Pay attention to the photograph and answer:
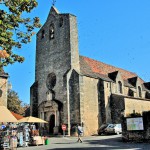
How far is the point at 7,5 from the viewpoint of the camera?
12.8 meters

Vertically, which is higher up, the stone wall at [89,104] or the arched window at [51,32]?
the arched window at [51,32]

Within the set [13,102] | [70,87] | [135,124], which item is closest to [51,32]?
[70,87]

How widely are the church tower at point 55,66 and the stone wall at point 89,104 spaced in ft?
6.54

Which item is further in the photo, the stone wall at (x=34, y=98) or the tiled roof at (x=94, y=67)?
the stone wall at (x=34, y=98)

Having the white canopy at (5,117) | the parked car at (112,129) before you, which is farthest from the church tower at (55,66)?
the white canopy at (5,117)

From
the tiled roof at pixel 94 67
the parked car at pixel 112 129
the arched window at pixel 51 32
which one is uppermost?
the arched window at pixel 51 32

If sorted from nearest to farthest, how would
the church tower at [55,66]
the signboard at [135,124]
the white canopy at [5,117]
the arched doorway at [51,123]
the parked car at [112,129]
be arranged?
the white canopy at [5,117]
the signboard at [135,124]
the parked car at [112,129]
the church tower at [55,66]
the arched doorway at [51,123]

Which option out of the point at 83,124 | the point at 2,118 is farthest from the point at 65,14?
the point at 2,118

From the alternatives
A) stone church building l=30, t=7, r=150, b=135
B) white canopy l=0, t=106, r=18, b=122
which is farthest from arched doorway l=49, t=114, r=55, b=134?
white canopy l=0, t=106, r=18, b=122

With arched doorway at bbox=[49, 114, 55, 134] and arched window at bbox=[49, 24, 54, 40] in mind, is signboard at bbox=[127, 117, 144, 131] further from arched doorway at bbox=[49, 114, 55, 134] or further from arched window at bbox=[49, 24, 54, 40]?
arched window at bbox=[49, 24, 54, 40]

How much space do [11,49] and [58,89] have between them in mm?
22036

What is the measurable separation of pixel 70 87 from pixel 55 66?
15.5 feet

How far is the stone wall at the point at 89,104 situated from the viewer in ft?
110

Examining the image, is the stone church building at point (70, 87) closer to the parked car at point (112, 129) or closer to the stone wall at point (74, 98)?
the stone wall at point (74, 98)
